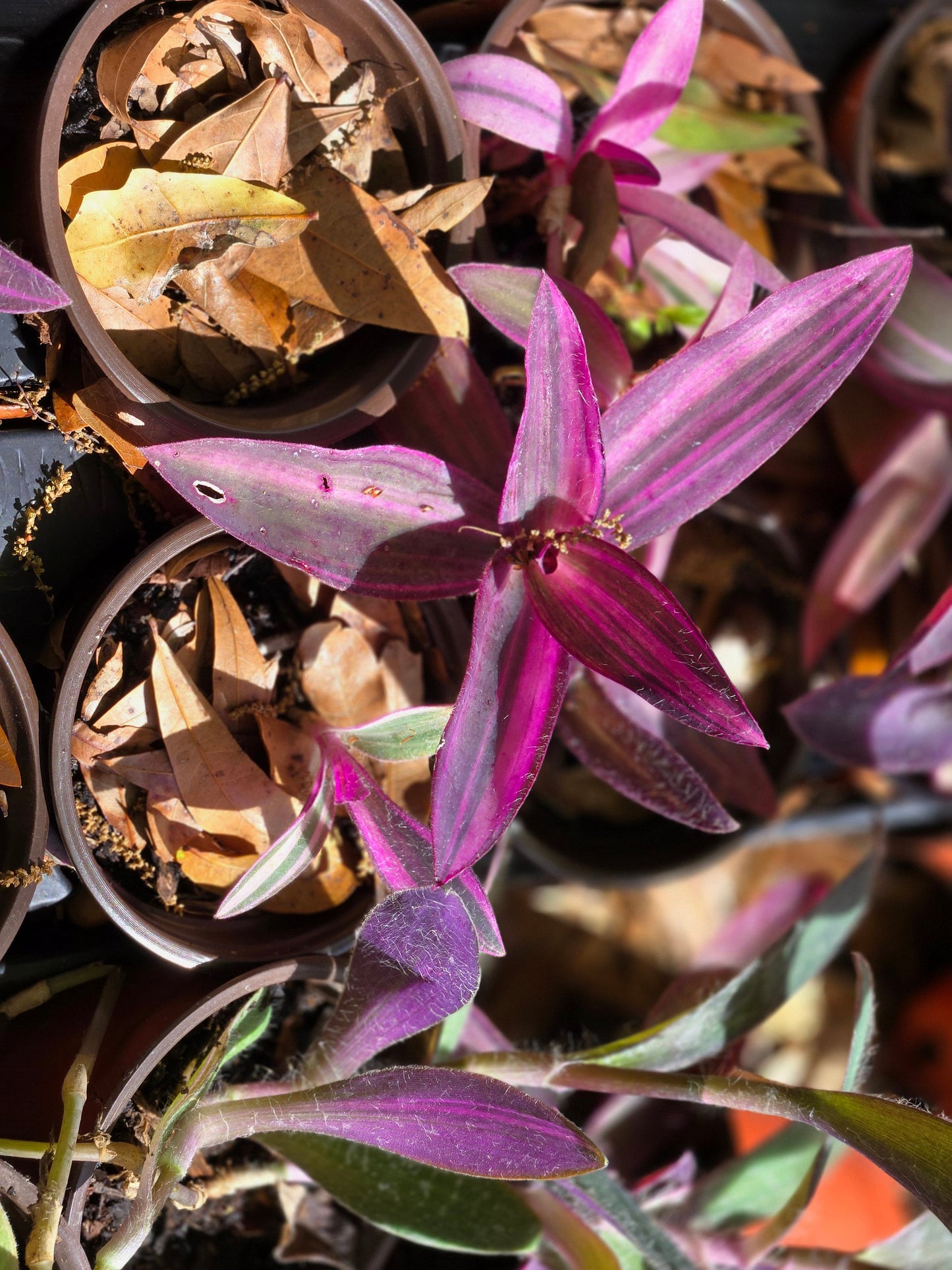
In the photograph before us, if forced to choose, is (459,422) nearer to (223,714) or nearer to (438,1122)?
(223,714)

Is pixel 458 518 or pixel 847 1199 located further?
pixel 847 1199

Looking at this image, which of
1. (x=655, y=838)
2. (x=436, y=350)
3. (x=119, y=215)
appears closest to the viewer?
(x=119, y=215)

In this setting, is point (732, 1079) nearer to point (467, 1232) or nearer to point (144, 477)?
point (467, 1232)

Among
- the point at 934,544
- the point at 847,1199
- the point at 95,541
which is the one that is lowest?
the point at 847,1199

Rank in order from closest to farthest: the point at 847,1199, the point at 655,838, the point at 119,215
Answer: the point at 119,215, the point at 655,838, the point at 847,1199

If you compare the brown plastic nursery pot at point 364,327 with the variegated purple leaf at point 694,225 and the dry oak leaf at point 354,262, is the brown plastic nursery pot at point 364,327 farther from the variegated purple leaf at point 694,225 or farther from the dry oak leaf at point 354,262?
the variegated purple leaf at point 694,225

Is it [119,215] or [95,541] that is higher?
[119,215]

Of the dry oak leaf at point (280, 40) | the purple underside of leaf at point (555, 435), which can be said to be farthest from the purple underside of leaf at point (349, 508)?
the dry oak leaf at point (280, 40)

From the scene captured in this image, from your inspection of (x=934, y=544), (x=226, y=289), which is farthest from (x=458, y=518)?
(x=934, y=544)
